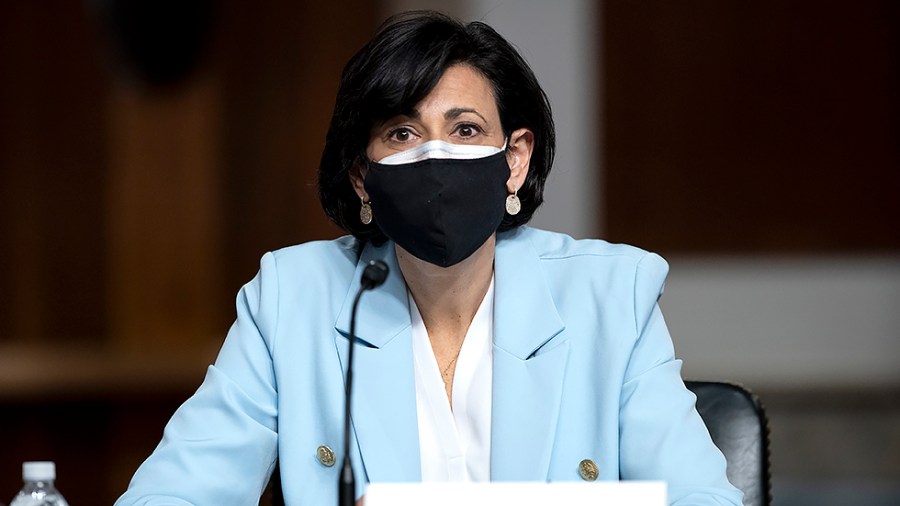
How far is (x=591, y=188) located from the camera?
484 centimetres

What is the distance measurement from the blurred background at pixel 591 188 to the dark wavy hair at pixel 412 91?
264 centimetres

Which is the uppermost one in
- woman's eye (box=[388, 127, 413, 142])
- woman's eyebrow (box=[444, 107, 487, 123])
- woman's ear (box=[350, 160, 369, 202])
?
woman's eyebrow (box=[444, 107, 487, 123])

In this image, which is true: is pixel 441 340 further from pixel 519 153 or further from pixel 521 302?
pixel 519 153

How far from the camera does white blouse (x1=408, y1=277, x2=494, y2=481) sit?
6.45ft

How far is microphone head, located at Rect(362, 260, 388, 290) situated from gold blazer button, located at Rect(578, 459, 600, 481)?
1.73 ft

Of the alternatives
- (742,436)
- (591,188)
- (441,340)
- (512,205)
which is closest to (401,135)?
(512,205)

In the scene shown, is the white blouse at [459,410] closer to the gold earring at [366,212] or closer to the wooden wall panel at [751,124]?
the gold earring at [366,212]

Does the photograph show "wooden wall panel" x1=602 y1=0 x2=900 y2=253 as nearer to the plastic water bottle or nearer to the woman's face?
the woman's face

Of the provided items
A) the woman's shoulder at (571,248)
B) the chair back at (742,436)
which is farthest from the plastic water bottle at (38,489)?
the chair back at (742,436)

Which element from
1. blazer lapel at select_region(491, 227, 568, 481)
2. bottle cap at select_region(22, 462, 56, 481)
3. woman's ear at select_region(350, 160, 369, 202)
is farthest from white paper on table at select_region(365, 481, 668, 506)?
woman's ear at select_region(350, 160, 369, 202)

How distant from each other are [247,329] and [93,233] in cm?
310

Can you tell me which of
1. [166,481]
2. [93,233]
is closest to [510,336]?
[166,481]

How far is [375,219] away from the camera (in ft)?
6.52

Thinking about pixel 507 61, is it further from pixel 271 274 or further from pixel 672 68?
pixel 672 68
